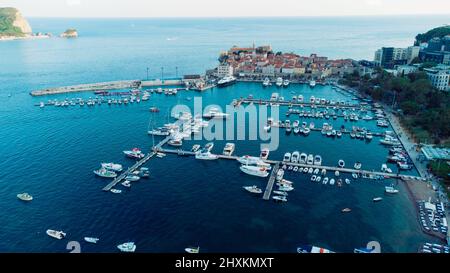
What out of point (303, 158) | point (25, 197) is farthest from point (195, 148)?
point (25, 197)

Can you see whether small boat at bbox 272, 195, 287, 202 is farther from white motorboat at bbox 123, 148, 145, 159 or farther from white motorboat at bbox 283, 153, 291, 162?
white motorboat at bbox 123, 148, 145, 159

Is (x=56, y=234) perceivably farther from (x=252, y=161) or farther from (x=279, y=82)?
(x=279, y=82)

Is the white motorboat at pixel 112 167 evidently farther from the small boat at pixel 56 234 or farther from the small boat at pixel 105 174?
the small boat at pixel 56 234

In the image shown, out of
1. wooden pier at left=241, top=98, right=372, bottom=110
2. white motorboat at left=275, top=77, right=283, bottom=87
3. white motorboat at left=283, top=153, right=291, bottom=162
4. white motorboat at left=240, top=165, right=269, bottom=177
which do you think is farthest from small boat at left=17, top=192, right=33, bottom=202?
white motorboat at left=275, top=77, right=283, bottom=87

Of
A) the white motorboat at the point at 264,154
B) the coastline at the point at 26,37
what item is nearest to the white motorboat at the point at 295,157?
the white motorboat at the point at 264,154

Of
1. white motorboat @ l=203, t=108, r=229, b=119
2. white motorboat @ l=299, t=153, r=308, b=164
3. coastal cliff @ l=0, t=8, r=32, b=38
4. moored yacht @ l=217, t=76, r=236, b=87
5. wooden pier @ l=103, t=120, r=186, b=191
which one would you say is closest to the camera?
wooden pier @ l=103, t=120, r=186, b=191
